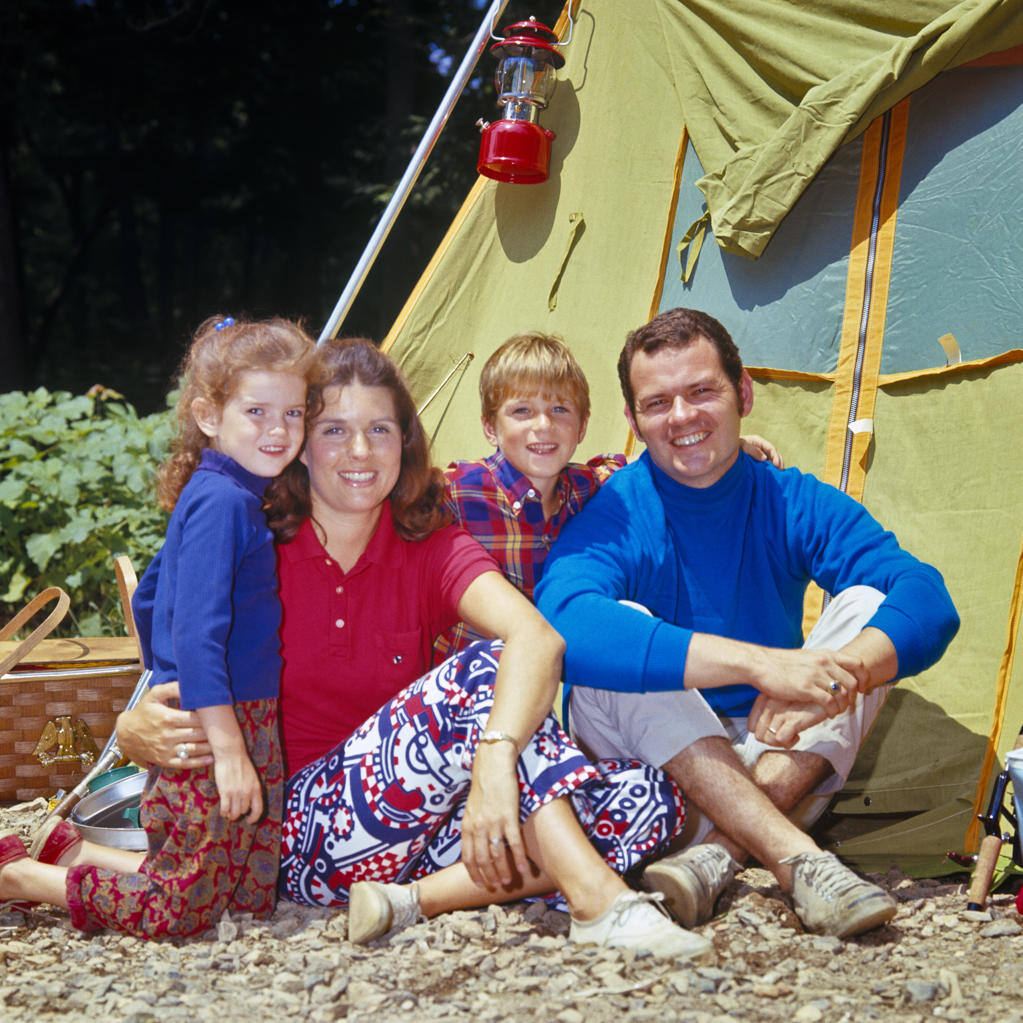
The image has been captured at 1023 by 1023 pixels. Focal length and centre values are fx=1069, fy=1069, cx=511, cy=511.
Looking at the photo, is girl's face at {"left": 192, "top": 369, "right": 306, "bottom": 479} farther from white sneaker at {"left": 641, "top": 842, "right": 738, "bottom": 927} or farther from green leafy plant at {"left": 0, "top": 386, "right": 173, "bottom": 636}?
green leafy plant at {"left": 0, "top": 386, "right": 173, "bottom": 636}

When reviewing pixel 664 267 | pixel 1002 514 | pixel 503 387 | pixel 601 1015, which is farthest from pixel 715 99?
pixel 601 1015

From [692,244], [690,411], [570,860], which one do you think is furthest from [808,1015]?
[692,244]

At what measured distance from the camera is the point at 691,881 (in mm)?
2057

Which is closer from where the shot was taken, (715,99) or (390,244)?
(715,99)

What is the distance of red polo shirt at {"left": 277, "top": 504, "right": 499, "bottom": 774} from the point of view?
90.0 inches

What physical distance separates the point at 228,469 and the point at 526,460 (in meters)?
0.79

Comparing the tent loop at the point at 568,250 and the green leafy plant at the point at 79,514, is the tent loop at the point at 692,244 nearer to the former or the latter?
the tent loop at the point at 568,250

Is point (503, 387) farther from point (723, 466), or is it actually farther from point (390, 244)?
point (390, 244)

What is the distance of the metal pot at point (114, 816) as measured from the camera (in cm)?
246

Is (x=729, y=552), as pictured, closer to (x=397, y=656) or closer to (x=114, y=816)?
(x=397, y=656)

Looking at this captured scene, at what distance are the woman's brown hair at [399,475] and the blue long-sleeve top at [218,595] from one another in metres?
0.07

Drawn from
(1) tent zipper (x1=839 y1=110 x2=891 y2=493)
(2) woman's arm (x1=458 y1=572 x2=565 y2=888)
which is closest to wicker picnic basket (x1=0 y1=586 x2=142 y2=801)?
(2) woman's arm (x1=458 y1=572 x2=565 y2=888)

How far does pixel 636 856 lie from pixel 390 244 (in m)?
9.69

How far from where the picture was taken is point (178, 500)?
2211 millimetres
